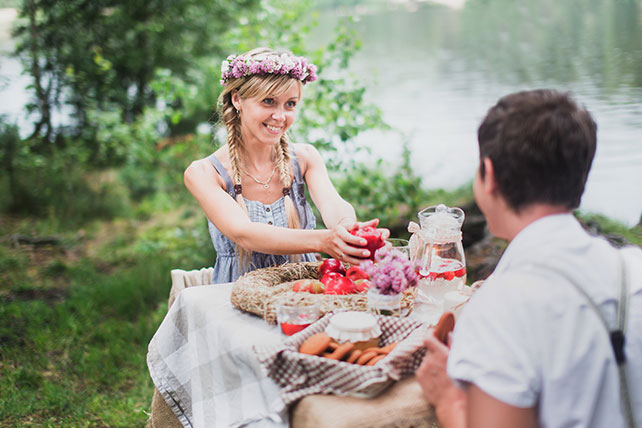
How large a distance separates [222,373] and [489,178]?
103 cm

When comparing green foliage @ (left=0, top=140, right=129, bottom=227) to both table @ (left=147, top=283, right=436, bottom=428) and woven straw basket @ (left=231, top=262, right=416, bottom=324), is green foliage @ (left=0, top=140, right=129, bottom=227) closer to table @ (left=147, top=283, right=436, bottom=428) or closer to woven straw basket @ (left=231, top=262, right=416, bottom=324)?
table @ (left=147, top=283, right=436, bottom=428)

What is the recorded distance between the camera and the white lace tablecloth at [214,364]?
1596 mm

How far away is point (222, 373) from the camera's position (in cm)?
177

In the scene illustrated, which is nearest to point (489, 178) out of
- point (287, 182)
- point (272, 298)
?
point (272, 298)

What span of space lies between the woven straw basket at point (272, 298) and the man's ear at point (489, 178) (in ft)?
2.15

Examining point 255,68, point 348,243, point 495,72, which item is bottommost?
point 348,243

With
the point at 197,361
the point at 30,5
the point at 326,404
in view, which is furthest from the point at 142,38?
the point at 326,404

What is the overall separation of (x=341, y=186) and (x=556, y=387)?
377cm

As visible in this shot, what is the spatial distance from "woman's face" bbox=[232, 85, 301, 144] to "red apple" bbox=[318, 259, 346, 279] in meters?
0.79

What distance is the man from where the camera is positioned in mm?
1138

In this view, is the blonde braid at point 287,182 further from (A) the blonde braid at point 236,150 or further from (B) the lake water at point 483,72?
(B) the lake water at point 483,72

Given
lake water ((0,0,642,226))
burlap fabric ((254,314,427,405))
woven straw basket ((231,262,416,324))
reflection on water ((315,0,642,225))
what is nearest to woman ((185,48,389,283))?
woven straw basket ((231,262,416,324))

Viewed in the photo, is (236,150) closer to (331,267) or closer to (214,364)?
(331,267)

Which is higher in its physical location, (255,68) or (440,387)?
(255,68)
